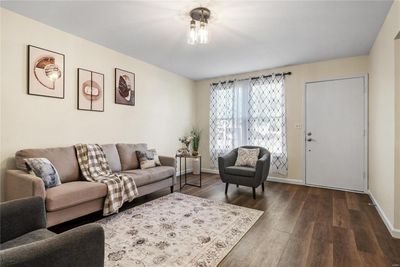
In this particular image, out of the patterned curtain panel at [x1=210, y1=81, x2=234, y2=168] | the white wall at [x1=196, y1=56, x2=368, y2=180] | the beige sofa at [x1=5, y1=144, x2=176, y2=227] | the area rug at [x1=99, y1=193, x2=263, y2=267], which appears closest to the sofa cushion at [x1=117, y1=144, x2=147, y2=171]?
the beige sofa at [x1=5, y1=144, x2=176, y2=227]

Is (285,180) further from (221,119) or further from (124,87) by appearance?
(124,87)

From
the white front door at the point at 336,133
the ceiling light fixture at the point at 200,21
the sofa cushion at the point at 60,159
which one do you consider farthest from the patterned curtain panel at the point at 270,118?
the sofa cushion at the point at 60,159

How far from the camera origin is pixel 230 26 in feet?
8.72

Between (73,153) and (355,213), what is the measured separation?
3899mm

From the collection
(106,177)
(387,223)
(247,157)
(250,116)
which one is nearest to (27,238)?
(106,177)

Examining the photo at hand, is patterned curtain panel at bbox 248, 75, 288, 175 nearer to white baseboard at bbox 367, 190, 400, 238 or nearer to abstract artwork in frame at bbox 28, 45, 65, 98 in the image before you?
white baseboard at bbox 367, 190, 400, 238

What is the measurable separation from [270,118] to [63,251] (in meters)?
4.24

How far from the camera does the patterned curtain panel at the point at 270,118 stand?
4.38 metres

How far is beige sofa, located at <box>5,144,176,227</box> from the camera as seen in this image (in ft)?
6.73

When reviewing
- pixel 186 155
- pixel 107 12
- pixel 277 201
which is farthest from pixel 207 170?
pixel 107 12

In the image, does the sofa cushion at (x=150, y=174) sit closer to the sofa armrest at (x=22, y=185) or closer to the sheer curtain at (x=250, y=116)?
the sofa armrest at (x=22, y=185)

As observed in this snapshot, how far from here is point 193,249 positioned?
1940 mm

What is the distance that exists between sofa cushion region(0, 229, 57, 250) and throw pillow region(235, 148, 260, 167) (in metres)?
3.10

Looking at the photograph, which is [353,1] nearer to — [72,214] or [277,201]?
[277,201]
